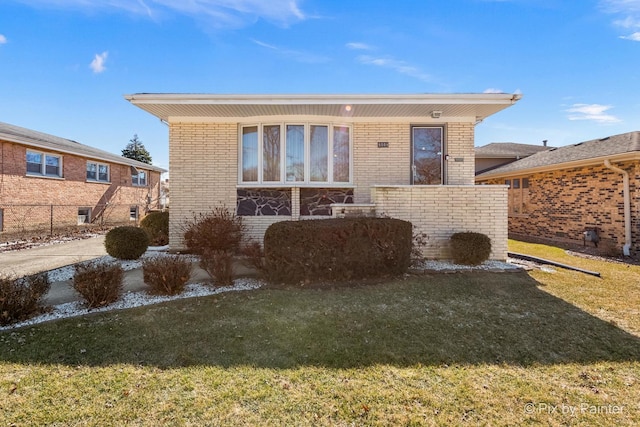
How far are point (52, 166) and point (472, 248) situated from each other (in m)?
18.7

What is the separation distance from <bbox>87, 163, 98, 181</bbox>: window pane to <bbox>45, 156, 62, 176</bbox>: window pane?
194 cm

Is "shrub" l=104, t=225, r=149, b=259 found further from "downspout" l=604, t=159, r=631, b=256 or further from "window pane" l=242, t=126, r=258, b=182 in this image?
Answer: "downspout" l=604, t=159, r=631, b=256

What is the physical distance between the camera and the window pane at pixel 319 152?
27.9ft

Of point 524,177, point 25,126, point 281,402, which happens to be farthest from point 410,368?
point 25,126

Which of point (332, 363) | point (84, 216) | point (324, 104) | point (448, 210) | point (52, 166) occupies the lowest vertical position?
point (332, 363)

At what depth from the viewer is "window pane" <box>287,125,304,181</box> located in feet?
27.7

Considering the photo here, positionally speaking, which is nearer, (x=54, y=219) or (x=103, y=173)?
(x=54, y=219)

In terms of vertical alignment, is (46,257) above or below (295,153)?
Result: below

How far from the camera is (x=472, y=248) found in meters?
6.74

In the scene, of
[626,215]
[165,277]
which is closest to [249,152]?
[165,277]

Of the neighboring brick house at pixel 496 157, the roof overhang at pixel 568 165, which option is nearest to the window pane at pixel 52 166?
the roof overhang at pixel 568 165

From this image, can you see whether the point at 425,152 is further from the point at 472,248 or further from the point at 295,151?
the point at 295,151

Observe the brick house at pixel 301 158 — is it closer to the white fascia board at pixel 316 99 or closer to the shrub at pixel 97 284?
the white fascia board at pixel 316 99

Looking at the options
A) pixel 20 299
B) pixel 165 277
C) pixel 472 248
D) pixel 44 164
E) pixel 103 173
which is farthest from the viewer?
pixel 103 173
